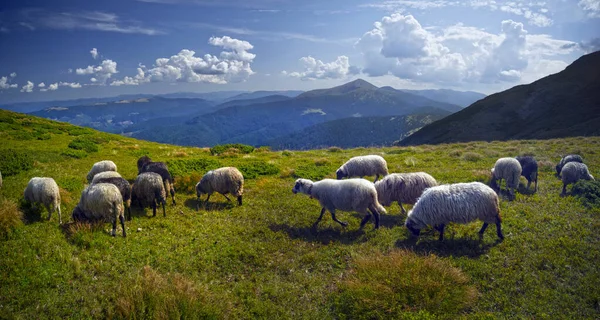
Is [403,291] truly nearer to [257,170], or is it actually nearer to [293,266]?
[293,266]

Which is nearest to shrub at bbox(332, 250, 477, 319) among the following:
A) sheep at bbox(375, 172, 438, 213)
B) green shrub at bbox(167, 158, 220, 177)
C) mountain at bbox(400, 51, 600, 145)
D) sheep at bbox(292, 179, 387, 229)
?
sheep at bbox(292, 179, 387, 229)

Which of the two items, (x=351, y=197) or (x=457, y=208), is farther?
(x=351, y=197)

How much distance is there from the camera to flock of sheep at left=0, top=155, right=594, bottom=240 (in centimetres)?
1065

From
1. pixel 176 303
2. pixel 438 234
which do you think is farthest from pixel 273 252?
pixel 438 234

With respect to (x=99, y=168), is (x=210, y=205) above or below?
below

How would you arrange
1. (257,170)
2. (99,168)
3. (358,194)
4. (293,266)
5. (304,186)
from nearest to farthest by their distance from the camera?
1. (293,266)
2. (358,194)
3. (304,186)
4. (99,168)
5. (257,170)

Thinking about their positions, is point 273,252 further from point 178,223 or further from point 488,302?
point 488,302

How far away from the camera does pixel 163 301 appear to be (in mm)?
7066

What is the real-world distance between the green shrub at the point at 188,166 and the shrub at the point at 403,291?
47.9ft

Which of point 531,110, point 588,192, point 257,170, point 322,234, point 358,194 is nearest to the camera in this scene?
point 322,234

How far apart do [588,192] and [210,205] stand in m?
18.3

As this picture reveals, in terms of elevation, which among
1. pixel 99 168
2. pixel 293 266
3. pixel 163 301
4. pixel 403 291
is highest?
pixel 99 168

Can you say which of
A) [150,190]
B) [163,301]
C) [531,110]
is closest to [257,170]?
[150,190]

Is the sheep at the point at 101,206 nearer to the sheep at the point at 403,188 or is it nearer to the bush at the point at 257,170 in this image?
the bush at the point at 257,170
